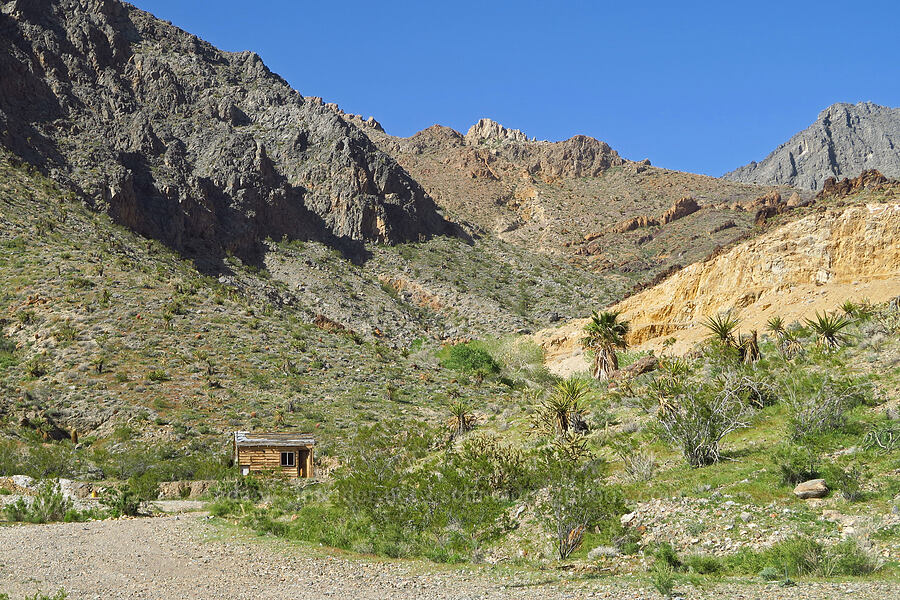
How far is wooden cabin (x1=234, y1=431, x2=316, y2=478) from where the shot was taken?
32438 mm

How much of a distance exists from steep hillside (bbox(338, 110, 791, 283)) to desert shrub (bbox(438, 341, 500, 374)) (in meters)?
31.0

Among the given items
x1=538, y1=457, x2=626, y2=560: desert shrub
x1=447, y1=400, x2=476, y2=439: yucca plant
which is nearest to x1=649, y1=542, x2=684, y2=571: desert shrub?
x1=538, y1=457, x2=626, y2=560: desert shrub

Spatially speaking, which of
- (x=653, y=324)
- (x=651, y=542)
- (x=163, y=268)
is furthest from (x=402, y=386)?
(x=651, y=542)

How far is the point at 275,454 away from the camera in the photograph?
108 feet

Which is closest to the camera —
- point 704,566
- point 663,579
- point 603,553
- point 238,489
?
point 663,579

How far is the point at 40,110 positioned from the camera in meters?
77.4

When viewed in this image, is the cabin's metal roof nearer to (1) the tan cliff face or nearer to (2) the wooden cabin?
(2) the wooden cabin

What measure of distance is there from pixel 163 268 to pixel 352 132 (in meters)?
50.2

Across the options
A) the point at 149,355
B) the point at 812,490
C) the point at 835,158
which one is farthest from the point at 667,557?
the point at 835,158

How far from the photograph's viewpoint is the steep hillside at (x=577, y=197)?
324 feet

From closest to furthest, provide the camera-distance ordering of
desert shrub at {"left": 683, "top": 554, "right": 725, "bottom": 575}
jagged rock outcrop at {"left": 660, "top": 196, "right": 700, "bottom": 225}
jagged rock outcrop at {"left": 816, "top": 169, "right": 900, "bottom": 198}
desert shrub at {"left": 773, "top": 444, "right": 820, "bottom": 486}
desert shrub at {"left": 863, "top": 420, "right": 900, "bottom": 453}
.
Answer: desert shrub at {"left": 683, "top": 554, "right": 725, "bottom": 575}
desert shrub at {"left": 773, "top": 444, "right": 820, "bottom": 486}
desert shrub at {"left": 863, "top": 420, "right": 900, "bottom": 453}
jagged rock outcrop at {"left": 816, "top": 169, "right": 900, "bottom": 198}
jagged rock outcrop at {"left": 660, "top": 196, "right": 700, "bottom": 225}

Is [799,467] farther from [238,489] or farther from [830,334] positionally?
[238,489]

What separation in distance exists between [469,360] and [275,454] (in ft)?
95.9

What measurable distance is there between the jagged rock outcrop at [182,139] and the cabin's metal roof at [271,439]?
1655 inches
